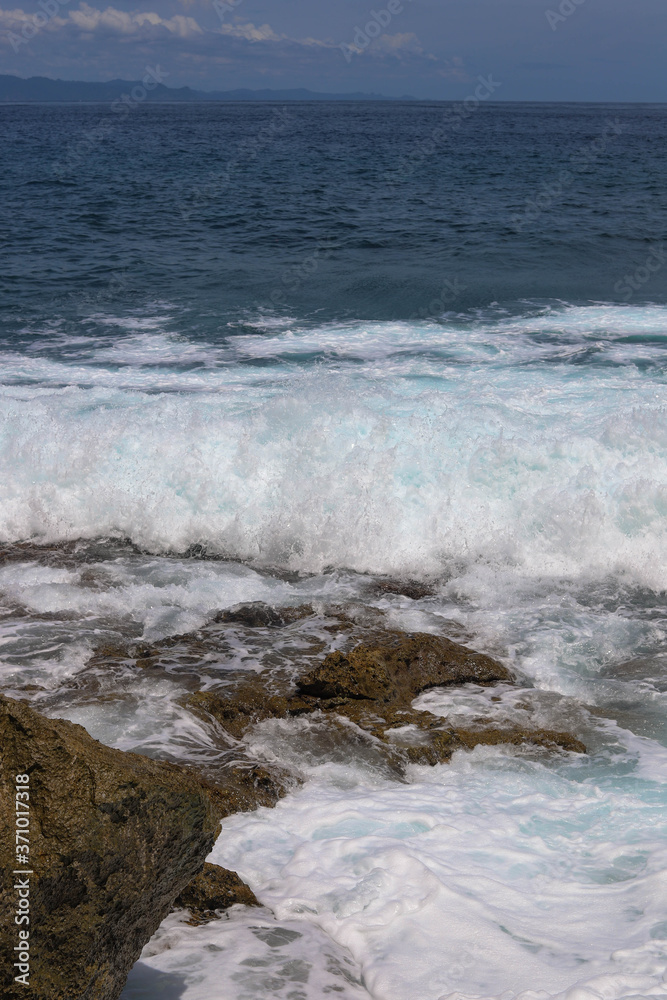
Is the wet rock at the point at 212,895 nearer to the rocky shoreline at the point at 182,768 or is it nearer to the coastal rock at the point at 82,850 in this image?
the rocky shoreline at the point at 182,768

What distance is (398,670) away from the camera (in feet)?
19.9

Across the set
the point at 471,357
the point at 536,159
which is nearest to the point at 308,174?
the point at 536,159

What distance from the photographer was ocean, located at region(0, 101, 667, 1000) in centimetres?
396

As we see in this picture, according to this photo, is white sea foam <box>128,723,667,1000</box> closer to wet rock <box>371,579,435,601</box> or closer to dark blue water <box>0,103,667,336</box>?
wet rock <box>371,579,435,601</box>

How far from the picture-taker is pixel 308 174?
35.0m

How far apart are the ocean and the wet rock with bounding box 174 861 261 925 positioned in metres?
0.07

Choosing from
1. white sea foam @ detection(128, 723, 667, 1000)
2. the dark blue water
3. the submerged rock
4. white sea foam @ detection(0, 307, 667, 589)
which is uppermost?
the dark blue water

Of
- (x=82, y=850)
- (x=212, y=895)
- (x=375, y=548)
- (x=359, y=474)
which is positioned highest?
(x=82, y=850)

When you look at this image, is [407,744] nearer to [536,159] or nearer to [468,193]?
[468,193]

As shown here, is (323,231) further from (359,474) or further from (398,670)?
(398,670)

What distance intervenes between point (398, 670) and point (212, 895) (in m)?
2.47

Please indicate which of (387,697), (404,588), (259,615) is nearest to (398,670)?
(387,697)

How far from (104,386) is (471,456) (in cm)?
549

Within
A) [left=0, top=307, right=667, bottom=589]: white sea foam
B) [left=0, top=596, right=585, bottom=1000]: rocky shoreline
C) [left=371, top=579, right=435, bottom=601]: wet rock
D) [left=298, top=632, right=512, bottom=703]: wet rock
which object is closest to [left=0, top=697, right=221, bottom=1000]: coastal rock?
[left=0, top=596, right=585, bottom=1000]: rocky shoreline
